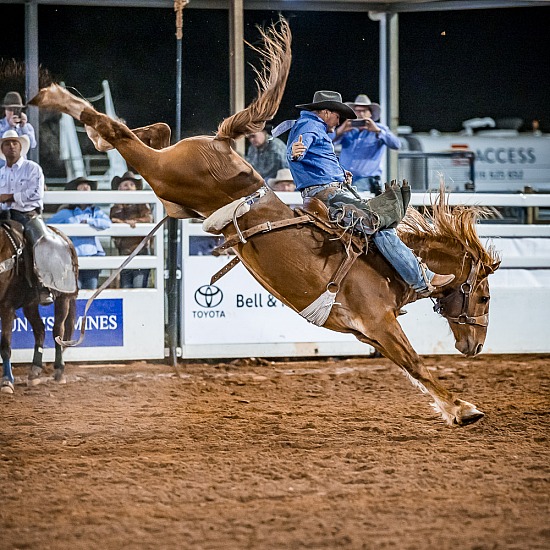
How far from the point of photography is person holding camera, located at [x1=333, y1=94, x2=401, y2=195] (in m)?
8.83

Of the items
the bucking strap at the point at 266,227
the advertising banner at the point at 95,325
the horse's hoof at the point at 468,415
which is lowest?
the horse's hoof at the point at 468,415

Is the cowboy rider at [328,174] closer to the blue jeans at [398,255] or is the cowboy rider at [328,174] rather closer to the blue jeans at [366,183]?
the blue jeans at [398,255]

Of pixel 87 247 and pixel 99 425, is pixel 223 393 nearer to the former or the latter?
pixel 99 425

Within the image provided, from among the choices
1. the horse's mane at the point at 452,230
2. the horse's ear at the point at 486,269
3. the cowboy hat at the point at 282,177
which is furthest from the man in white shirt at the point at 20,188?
the horse's ear at the point at 486,269

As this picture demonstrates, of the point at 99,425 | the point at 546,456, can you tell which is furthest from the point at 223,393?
the point at 546,456

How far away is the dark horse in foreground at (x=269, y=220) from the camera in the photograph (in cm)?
534

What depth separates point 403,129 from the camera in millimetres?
15711

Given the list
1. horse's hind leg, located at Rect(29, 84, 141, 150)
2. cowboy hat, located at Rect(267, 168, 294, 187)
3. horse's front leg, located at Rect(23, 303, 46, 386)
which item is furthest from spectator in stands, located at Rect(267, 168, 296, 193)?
horse's hind leg, located at Rect(29, 84, 141, 150)

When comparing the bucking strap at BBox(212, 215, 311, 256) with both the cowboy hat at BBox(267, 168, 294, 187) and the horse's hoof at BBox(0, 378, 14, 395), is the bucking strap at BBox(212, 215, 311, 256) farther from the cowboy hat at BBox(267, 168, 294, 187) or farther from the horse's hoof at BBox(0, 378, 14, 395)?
the cowboy hat at BBox(267, 168, 294, 187)

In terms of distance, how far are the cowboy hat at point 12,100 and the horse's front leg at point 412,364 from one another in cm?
481

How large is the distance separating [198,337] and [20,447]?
11.0 ft

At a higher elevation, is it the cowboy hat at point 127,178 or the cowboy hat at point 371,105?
the cowboy hat at point 371,105

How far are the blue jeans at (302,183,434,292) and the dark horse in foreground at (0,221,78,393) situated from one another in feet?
9.84

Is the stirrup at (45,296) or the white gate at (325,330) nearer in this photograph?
the stirrup at (45,296)
